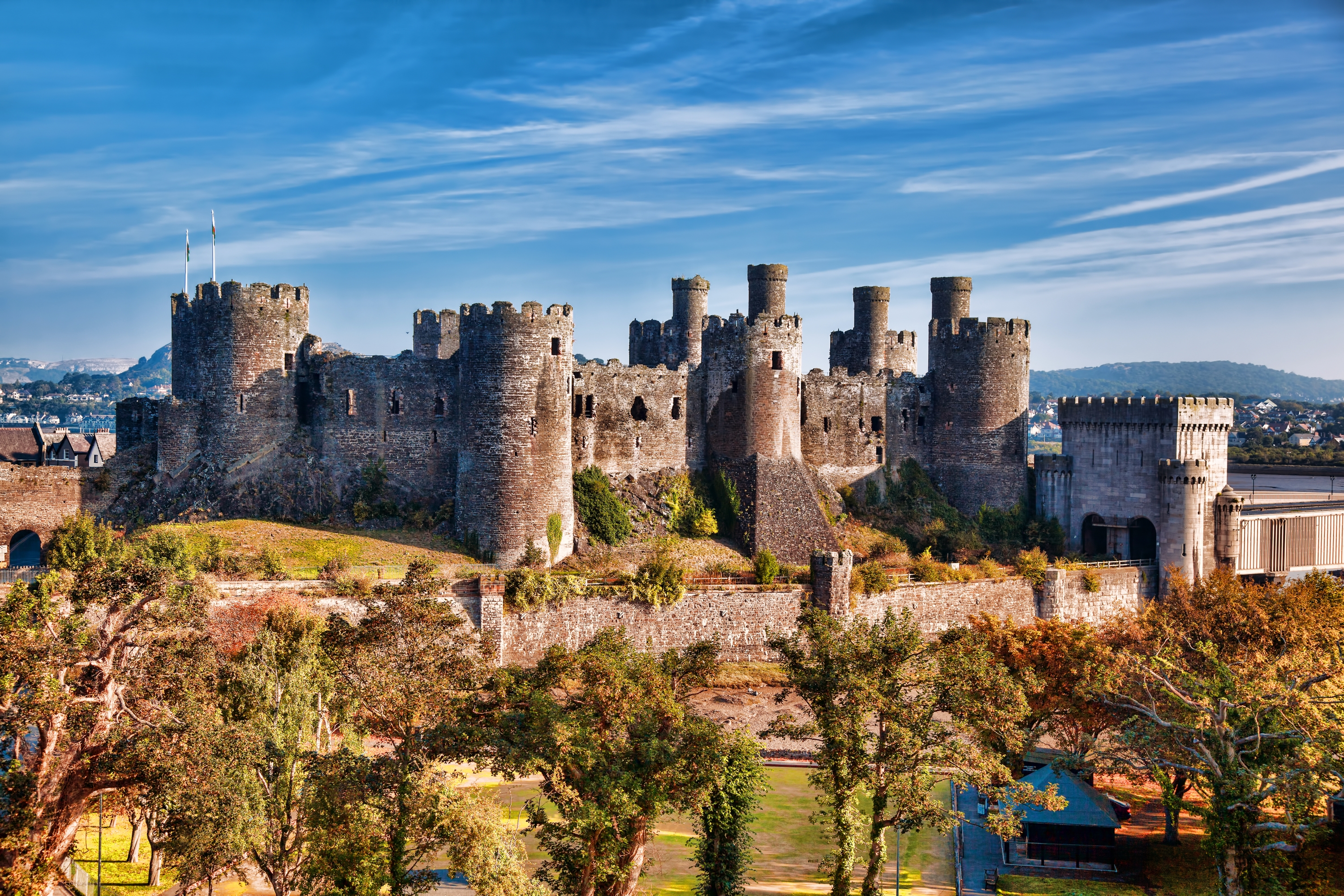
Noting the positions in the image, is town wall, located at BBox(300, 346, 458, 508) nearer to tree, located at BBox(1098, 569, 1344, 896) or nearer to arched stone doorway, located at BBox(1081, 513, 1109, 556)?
tree, located at BBox(1098, 569, 1344, 896)

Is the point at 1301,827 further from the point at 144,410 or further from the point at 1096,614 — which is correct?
the point at 144,410

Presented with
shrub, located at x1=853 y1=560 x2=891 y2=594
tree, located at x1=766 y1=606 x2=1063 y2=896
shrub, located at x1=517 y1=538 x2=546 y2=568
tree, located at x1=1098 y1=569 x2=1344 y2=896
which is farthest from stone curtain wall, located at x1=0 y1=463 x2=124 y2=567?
tree, located at x1=1098 y1=569 x2=1344 y2=896

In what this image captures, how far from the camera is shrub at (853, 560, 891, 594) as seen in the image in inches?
1683

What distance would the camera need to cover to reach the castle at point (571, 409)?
42094 millimetres

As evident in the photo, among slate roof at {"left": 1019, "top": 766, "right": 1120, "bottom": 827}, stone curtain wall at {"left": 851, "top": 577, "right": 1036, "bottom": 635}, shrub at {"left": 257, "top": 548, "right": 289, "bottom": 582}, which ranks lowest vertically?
slate roof at {"left": 1019, "top": 766, "right": 1120, "bottom": 827}

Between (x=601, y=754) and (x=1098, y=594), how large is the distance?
95.5 feet

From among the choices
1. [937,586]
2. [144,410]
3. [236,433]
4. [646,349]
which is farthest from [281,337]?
[937,586]

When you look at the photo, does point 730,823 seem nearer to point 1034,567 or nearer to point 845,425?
point 1034,567

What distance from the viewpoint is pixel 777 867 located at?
97.1 feet

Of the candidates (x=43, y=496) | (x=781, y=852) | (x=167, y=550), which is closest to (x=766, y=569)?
(x=781, y=852)

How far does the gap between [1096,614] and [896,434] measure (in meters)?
11.9

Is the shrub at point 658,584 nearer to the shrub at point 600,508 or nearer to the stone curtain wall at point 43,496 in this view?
the shrub at point 600,508

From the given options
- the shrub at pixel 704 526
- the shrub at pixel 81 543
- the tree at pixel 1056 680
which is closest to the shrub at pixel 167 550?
the shrub at pixel 81 543

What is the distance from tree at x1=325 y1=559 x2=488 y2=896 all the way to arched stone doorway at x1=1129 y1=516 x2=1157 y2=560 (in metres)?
32.2
